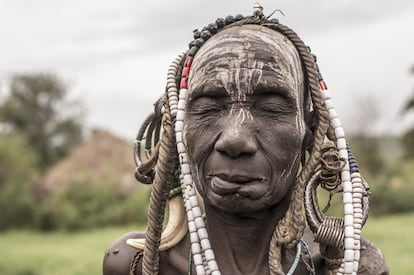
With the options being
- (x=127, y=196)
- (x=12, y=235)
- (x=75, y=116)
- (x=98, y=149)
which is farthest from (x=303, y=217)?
(x=75, y=116)

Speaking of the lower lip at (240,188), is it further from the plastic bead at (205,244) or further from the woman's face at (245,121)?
the plastic bead at (205,244)

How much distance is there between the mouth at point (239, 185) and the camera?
6.35ft

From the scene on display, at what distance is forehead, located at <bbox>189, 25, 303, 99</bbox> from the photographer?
77.1 inches

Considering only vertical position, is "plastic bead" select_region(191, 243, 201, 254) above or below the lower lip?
below

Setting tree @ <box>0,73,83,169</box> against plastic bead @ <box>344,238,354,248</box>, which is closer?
plastic bead @ <box>344,238,354,248</box>

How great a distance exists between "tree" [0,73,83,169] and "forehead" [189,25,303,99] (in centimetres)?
2919

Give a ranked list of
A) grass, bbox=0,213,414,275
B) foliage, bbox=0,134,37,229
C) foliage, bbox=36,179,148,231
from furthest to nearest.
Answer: foliage, bbox=0,134,37,229 < foliage, bbox=36,179,148,231 < grass, bbox=0,213,414,275

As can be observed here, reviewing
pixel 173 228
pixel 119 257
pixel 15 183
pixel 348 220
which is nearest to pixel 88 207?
pixel 15 183

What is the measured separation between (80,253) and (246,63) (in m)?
11.2

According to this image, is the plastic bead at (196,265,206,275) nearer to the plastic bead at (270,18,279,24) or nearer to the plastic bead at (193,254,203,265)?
the plastic bead at (193,254,203,265)

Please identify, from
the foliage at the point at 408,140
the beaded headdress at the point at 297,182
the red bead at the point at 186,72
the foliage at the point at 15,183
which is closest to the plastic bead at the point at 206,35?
the beaded headdress at the point at 297,182

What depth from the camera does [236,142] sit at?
1883 millimetres

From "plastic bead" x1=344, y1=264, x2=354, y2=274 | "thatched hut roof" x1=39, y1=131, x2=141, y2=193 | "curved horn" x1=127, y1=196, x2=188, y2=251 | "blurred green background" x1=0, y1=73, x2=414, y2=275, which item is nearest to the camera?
"plastic bead" x1=344, y1=264, x2=354, y2=274

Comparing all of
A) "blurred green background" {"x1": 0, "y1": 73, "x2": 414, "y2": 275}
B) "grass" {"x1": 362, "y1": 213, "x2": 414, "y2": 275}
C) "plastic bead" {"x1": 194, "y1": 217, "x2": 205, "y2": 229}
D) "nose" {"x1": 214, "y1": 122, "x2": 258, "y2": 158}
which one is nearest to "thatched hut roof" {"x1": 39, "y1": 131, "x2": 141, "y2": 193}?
"blurred green background" {"x1": 0, "y1": 73, "x2": 414, "y2": 275}
